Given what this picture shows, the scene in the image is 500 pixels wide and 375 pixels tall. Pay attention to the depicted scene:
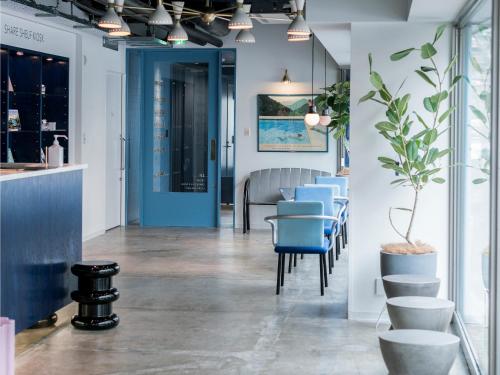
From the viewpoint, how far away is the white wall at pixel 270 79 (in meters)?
13.3

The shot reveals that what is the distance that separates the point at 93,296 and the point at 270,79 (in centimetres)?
740

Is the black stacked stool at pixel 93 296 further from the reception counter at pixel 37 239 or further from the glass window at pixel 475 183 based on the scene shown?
the glass window at pixel 475 183

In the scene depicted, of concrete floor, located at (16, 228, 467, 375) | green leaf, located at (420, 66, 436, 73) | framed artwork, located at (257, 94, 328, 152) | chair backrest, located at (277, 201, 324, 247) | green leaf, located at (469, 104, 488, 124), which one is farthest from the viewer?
framed artwork, located at (257, 94, 328, 152)

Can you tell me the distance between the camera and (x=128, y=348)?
6.13 m

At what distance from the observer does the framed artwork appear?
44.0 feet

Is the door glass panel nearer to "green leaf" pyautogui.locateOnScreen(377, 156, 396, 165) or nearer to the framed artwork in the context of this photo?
the framed artwork

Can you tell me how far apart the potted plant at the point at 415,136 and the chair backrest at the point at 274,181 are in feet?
20.6

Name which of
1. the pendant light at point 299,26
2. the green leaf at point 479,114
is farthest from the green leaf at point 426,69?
the pendant light at point 299,26

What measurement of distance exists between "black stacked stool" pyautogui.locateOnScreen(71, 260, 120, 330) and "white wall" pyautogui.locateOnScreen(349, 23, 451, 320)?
1.97 meters

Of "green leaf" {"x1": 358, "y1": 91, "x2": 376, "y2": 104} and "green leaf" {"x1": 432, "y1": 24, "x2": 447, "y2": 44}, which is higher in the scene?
"green leaf" {"x1": 432, "y1": 24, "x2": 447, "y2": 44}

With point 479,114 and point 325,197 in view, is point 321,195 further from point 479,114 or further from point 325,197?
point 479,114

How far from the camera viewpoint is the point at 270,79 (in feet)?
44.0

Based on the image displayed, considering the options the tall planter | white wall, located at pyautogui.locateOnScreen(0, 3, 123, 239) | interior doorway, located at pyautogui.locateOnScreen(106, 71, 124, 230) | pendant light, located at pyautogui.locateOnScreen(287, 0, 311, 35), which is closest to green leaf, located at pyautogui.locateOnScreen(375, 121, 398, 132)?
the tall planter

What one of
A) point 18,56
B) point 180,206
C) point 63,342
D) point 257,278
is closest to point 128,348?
point 63,342
